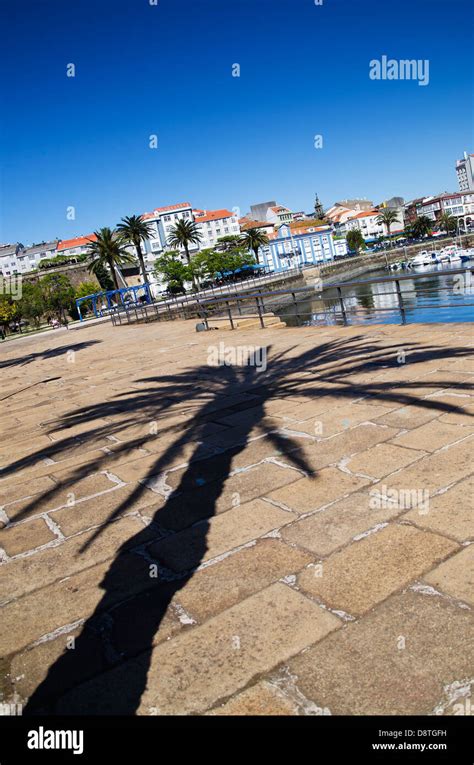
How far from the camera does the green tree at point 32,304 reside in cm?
5611

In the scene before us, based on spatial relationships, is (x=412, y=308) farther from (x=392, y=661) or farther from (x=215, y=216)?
(x=215, y=216)

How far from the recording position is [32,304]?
5722 centimetres

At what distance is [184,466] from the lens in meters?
4.45

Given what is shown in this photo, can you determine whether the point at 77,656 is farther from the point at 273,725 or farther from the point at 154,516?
the point at 154,516

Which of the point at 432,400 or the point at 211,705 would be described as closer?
the point at 211,705

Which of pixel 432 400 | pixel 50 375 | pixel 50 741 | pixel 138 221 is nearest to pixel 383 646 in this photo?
pixel 50 741

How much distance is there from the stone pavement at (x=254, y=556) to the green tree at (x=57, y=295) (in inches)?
2220

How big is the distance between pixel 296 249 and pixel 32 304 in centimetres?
5284

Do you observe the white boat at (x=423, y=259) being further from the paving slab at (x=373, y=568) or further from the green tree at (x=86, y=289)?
the paving slab at (x=373, y=568)

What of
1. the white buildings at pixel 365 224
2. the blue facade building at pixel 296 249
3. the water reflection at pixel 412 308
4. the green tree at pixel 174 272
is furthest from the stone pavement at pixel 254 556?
the white buildings at pixel 365 224

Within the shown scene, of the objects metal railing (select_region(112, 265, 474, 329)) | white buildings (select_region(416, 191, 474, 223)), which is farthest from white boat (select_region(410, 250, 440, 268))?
white buildings (select_region(416, 191, 474, 223))

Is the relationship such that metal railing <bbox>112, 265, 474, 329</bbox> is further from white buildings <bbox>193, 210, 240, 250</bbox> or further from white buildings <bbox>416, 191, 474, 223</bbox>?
white buildings <bbox>416, 191, 474, 223</bbox>

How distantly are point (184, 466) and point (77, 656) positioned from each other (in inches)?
86.5

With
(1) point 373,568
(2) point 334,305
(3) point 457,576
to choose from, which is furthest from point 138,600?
(2) point 334,305
